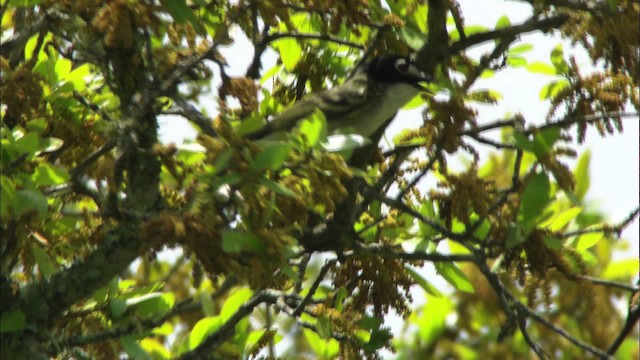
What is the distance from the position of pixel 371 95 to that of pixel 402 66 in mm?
240

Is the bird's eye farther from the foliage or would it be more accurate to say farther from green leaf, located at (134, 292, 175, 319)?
green leaf, located at (134, 292, 175, 319)

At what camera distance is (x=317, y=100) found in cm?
508

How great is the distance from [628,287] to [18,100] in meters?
2.32

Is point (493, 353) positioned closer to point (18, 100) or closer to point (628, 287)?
point (628, 287)

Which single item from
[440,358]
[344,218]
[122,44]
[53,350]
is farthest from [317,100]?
[440,358]

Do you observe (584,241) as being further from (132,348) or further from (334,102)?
(132,348)

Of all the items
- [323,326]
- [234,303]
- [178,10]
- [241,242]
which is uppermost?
[178,10]

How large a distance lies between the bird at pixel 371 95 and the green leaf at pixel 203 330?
3.76 ft

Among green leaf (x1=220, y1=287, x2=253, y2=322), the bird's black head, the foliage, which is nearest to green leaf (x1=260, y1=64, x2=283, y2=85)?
the foliage

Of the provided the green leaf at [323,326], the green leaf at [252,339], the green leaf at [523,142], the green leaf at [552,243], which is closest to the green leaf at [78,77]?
the green leaf at [252,339]

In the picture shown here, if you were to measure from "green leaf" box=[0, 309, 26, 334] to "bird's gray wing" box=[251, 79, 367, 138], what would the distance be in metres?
1.32

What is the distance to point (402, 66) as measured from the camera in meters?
5.48

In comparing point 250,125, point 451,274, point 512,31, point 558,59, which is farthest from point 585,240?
point 250,125

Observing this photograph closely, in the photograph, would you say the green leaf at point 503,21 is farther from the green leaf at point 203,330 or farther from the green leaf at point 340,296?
the green leaf at point 203,330
